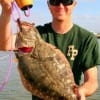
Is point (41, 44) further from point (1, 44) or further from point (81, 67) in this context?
point (81, 67)

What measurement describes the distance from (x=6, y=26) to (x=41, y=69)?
0.72 meters

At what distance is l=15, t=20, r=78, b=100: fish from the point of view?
15.7 ft

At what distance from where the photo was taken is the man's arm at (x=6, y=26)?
15.7ft

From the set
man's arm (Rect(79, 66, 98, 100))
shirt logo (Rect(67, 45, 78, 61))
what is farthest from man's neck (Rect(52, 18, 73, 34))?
man's arm (Rect(79, 66, 98, 100))

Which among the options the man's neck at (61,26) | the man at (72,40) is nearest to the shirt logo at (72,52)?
the man at (72,40)

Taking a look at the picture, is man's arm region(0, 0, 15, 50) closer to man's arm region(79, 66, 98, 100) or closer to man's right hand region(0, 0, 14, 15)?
man's right hand region(0, 0, 14, 15)

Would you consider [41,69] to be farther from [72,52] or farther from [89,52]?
[89,52]

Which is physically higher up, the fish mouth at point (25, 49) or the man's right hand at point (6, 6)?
the man's right hand at point (6, 6)

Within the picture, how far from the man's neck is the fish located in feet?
2.51

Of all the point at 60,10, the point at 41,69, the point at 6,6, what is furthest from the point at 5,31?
the point at 60,10

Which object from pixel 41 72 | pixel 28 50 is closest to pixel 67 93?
pixel 41 72

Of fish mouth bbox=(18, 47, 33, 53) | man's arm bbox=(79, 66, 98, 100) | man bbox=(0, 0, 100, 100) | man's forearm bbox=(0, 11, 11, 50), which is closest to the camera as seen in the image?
fish mouth bbox=(18, 47, 33, 53)

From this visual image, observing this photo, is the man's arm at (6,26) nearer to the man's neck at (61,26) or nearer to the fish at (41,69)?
the fish at (41,69)

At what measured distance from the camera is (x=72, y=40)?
219 inches
